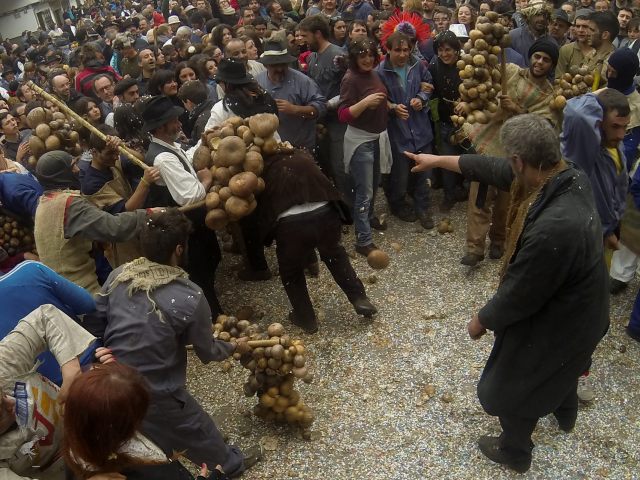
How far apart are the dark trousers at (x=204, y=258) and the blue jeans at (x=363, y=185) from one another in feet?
5.06

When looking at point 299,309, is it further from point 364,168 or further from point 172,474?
point 172,474

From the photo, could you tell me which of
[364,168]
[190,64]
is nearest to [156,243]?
[364,168]

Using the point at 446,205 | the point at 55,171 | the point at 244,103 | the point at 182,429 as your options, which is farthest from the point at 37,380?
the point at 446,205

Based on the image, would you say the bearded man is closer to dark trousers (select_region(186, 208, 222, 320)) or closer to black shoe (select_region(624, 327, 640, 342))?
→ black shoe (select_region(624, 327, 640, 342))

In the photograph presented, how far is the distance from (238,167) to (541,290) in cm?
233

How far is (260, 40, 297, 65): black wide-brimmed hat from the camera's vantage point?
5371 mm

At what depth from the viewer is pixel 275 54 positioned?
5.41 meters

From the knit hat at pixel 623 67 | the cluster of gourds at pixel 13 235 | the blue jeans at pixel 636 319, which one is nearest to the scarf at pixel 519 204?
the blue jeans at pixel 636 319

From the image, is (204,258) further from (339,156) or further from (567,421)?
(567,421)

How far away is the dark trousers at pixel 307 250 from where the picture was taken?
4.21 meters

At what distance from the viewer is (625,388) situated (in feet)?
12.7

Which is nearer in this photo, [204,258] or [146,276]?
[146,276]

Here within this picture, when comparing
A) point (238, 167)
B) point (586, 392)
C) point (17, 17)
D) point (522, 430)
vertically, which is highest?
point (17, 17)

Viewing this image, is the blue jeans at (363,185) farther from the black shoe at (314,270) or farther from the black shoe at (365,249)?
the black shoe at (314,270)
